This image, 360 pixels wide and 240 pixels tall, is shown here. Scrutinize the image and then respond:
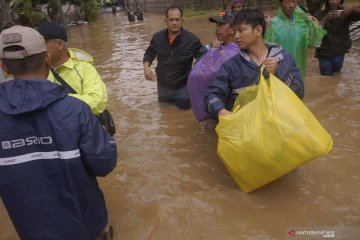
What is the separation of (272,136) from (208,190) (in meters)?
0.87

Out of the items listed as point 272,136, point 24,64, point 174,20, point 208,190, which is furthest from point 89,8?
point 24,64

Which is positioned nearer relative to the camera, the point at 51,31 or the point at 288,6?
the point at 51,31

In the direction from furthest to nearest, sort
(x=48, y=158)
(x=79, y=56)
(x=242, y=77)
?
1. (x=242, y=77)
2. (x=79, y=56)
3. (x=48, y=158)

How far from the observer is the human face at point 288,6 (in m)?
4.64

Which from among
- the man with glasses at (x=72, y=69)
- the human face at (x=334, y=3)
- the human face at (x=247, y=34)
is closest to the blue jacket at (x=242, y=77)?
the human face at (x=247, y=34)

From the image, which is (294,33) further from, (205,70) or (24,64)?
(24,64)

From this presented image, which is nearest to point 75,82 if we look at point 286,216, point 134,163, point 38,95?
point 38,95

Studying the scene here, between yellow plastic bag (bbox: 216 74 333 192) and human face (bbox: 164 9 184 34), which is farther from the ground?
human face (bbox: 164 9 184 34)

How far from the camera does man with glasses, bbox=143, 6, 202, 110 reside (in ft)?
16.2

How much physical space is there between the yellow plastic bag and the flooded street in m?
0.32

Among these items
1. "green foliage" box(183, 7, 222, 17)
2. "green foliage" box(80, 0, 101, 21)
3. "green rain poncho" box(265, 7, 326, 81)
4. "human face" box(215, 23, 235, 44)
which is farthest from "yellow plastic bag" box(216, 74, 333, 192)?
"green foliage" box(80, 0, 101, 21)

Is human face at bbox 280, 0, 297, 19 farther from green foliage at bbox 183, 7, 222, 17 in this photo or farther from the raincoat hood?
green foliage at bbox 183, 7, 222, 17

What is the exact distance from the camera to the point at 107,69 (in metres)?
8.88

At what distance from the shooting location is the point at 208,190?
316 cm
